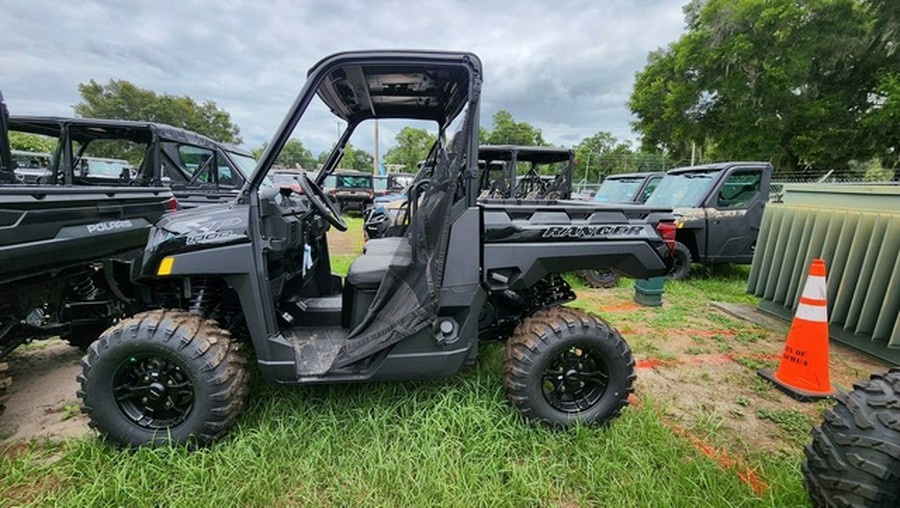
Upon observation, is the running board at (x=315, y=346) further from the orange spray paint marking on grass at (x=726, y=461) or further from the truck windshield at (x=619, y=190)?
the truck windshield at (x=619, y=190)

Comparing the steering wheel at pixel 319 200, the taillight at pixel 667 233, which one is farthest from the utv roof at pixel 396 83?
the taillight at pixel 667 233

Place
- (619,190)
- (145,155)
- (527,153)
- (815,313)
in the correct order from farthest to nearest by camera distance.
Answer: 1. (619,190)
2. (527,153)
3. (145,155)
4. (815,313)

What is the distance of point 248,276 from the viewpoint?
213 centimetres

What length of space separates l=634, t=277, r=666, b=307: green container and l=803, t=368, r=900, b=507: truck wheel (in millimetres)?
3131

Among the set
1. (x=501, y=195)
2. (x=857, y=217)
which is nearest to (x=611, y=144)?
(x=501, y=195)

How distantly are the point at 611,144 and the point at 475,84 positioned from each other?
5890 cm

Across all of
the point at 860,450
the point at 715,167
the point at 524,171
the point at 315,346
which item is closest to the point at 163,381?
the point at 315,346

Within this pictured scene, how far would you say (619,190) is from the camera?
31.4 ft

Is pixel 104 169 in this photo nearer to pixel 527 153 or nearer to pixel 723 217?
pixel 527 153

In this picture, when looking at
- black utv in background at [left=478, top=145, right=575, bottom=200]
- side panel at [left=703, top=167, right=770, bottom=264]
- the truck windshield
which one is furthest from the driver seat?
the truck windshield

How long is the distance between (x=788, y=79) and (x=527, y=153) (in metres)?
15.8

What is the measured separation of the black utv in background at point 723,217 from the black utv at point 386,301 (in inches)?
170

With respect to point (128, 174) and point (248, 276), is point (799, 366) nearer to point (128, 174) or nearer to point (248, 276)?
point (248, 276)

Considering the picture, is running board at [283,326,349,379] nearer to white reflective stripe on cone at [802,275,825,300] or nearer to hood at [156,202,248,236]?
hood at [156,202,248,236]
